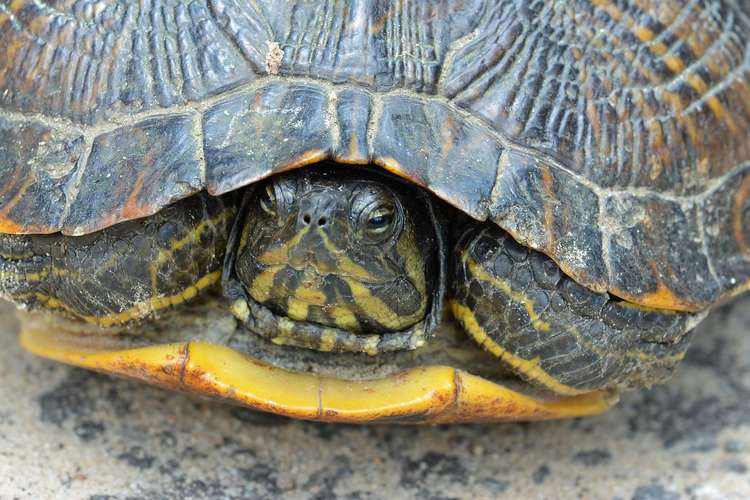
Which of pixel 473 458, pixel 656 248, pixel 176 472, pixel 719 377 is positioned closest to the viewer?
pixel 656 248

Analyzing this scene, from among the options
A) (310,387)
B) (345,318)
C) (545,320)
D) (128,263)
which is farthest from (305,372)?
(545,320)

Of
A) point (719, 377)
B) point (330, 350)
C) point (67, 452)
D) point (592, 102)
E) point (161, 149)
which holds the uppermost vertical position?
point (592, 102)

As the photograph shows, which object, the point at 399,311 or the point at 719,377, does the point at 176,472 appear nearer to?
the point at 399,311

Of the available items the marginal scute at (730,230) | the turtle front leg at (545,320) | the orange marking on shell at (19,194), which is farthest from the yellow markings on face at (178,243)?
the marginal scute at (730,230)

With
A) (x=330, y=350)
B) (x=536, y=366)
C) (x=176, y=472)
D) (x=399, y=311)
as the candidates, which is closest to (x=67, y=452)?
(x=176, y=472)

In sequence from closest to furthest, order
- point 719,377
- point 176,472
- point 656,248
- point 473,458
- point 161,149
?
1. point 161,149
2. point 656,248
3. point 176,472
4. point 473,458
5. point 719,377

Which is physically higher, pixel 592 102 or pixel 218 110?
pixel 592 102

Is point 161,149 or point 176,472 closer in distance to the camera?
point 161,149
